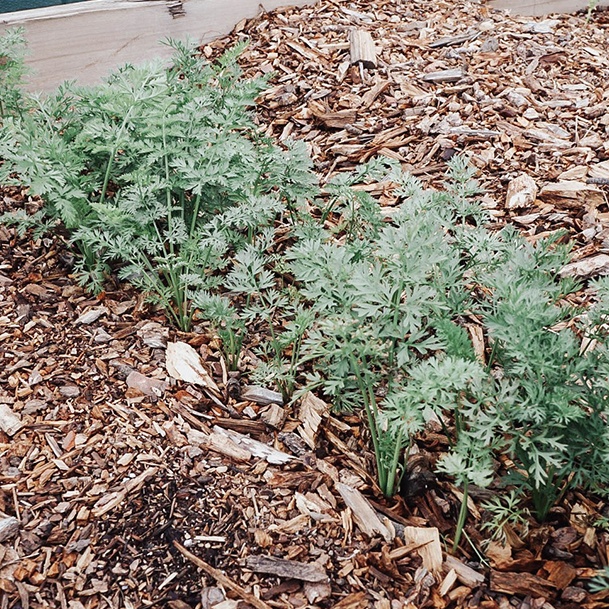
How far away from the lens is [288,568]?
6.36ft

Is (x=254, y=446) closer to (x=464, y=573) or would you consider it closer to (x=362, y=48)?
(x=464, y=573)

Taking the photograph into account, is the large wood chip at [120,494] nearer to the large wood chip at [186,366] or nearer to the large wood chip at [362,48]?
the large wood chip at [186,366]

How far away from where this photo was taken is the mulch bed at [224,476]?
1.92 meters

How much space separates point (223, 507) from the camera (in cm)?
209

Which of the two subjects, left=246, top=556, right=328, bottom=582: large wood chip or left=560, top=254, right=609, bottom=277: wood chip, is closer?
left=246, top=556, right=328, bottom=582: large wood chip

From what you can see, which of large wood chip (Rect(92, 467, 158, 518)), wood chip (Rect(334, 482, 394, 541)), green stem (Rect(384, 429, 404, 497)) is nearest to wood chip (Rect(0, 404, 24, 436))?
large wood chip (Rect(92, 467, 158, 518))

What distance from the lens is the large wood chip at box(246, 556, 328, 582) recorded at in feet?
6.31

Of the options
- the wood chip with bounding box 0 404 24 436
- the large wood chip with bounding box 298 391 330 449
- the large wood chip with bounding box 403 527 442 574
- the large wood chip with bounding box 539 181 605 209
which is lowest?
the large wood chip with bounding box 403 527 442 574

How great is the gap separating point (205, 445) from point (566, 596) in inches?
44.8

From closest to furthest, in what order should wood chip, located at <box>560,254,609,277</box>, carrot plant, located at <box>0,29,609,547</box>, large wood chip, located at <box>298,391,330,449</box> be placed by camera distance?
carrot plant, located at <box>0,29,609,547</box>
large wood chip, located at <box>298,391,330,449</box>
wood chip, located at <box>560,254,609,277</box>

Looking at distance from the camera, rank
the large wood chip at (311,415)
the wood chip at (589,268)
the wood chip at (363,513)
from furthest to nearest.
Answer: the wood chip at (589,268)
the large wood chip at (311,415)
the wood chip at (363,513)

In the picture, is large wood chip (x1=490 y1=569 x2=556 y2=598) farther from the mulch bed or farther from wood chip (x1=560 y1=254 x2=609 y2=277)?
wood chip (x1=560 y1=254 x2=609 y2=277)

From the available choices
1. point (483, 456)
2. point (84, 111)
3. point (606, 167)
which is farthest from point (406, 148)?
point (483, 456)

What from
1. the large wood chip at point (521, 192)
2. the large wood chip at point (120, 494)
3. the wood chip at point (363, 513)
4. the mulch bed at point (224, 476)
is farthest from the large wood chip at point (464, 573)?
the large wood chip at point (521, 192)
